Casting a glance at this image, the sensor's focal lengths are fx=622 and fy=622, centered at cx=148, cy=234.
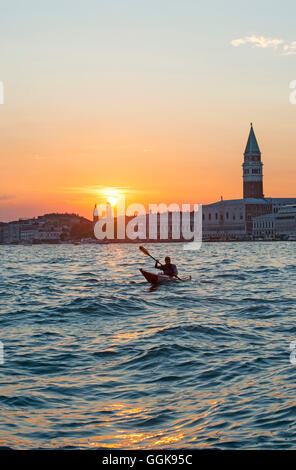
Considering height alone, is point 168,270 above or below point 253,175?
below

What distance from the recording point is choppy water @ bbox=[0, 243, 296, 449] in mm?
6566

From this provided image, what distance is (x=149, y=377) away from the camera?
9.01 meters

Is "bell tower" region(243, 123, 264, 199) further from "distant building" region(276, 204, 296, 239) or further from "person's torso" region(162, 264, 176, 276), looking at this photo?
"person's torso" region(162, 264, 176, 276)

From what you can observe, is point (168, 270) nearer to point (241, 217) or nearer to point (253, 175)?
point (241, 217)

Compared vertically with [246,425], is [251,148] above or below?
above

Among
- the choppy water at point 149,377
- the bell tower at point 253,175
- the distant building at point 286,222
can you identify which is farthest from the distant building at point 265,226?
the choppy water at point 149,377

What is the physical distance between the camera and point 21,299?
69.4ft

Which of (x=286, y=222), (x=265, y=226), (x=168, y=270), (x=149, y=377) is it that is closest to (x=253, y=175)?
(x=265, y=226)
